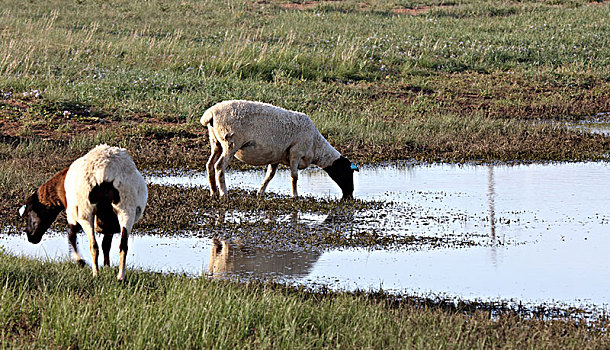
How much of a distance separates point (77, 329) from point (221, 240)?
4.07 meters

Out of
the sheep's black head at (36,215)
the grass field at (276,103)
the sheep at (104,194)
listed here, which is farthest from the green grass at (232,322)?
the sheep's black head at (36,215)

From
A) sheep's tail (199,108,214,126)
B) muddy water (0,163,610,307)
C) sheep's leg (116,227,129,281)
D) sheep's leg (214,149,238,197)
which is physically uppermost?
sheep's tail (199,108,214,126)

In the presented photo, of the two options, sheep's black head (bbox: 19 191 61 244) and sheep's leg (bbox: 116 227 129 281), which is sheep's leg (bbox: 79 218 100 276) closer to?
sheep's leg (bbox: 116 227 129 281)

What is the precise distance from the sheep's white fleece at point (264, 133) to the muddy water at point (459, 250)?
29.7 inches

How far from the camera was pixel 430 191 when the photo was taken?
12.7 m

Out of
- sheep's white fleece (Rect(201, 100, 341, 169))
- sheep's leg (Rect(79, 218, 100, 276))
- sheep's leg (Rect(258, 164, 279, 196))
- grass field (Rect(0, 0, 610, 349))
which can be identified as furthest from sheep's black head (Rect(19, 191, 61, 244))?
sheep's leg (Rect(258, 164, 279, 196))

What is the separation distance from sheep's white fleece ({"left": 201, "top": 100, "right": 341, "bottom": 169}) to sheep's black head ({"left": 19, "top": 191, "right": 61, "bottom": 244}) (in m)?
3.81

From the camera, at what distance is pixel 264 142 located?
39.7ft

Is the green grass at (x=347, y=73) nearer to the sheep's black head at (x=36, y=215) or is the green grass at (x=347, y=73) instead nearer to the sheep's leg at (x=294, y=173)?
the sheep's leg at (x=294, y=173)

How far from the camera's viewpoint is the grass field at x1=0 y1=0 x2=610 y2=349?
6102mm

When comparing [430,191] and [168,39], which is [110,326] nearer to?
[430,191]

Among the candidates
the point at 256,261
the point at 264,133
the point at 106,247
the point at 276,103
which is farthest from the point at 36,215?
the point at 276,103

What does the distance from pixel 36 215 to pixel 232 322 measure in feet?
10.9

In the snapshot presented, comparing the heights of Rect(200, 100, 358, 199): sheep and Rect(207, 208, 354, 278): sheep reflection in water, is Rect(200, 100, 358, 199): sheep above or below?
above
